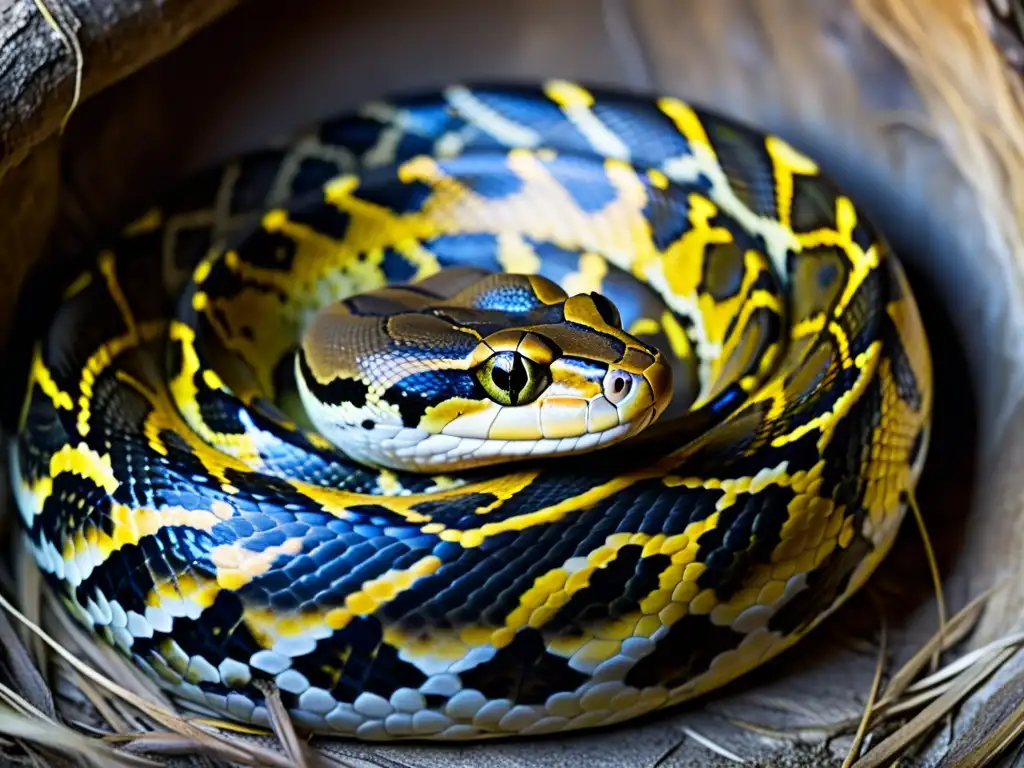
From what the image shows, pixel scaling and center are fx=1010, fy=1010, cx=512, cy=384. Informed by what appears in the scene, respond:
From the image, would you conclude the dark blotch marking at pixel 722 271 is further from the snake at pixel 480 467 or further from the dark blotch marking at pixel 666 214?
the dark blotch marking at pixel 666 214

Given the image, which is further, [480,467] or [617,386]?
[480,467]

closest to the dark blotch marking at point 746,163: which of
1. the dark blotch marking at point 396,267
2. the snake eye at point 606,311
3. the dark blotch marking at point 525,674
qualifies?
the snake eye at point 606,311

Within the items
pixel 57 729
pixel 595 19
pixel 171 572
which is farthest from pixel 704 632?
pixel 595 19

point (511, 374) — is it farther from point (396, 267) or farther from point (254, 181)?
point (254, 181)

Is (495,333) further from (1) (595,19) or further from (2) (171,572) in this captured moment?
(1) (595,19)

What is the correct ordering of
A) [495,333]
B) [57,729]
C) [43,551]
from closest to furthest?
[57,729]
[495,333]
[43,551]

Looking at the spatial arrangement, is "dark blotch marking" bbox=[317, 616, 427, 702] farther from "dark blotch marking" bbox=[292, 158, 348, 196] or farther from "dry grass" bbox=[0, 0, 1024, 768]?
"dark blotch marking" bbox=[292, 158, 348, 196]

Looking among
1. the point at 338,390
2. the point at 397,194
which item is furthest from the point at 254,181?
the point at 338,390
